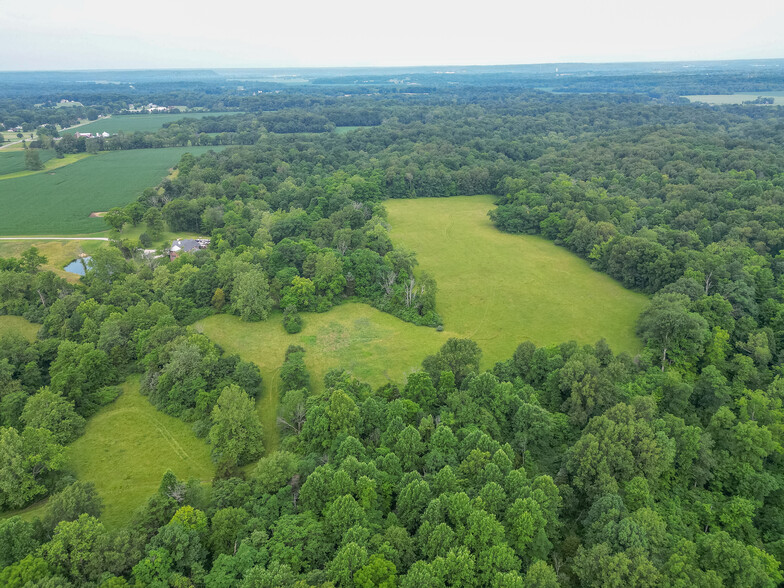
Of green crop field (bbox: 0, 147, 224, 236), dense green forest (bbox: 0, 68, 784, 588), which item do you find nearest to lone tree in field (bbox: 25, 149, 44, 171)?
green crop field (bbox: 0, 147, 224, 236)

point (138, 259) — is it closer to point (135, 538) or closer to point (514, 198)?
point (135, 538)

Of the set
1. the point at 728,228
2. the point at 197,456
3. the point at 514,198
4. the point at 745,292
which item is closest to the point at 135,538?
the point at 197,456

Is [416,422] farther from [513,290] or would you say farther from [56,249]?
[56,249]

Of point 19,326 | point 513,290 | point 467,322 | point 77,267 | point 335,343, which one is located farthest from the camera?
point 77,267

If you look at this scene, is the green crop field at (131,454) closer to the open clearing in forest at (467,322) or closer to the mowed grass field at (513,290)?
the open clearing in forest at (467,322)

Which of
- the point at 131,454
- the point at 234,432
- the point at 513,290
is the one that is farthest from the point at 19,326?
the point at 513,290
